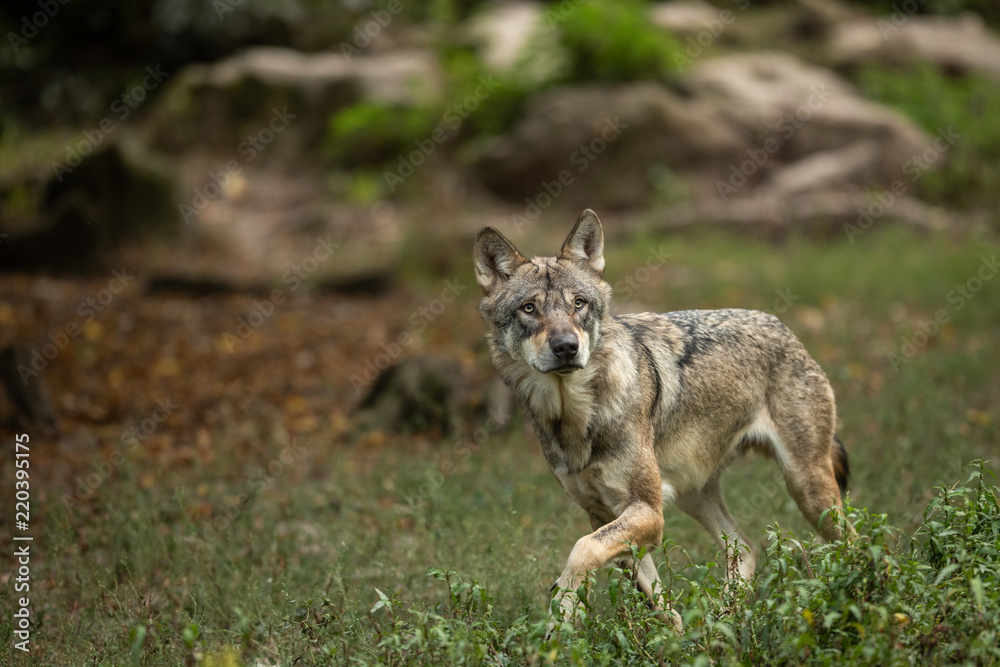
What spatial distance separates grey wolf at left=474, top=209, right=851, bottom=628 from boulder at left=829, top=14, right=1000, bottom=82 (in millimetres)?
19066

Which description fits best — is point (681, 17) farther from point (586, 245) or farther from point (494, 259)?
point (494, 259)

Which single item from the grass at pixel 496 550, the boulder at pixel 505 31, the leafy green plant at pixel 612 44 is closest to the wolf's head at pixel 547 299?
the grass at pixel 496 550

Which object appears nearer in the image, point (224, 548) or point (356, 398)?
point (224, 548)

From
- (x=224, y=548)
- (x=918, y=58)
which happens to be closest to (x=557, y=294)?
(x=224, y=548)

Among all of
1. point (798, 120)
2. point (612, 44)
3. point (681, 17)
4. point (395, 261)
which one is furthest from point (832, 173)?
point (395, 261)

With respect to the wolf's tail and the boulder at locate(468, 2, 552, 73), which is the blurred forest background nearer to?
the boulder at locate(468, 2, 552, 73)

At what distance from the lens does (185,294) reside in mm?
14453

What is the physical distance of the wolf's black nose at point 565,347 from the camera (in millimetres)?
4453

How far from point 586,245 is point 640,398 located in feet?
3.32

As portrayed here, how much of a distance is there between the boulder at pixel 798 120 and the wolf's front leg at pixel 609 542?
570 inches

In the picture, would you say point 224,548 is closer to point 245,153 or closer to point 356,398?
point 356,398

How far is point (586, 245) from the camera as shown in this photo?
5.19 meters

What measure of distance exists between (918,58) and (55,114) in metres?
22.7

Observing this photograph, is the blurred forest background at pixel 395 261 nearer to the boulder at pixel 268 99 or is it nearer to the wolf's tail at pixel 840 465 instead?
the boulder at pixel 268 99
